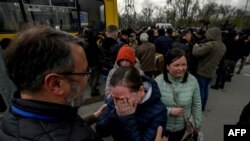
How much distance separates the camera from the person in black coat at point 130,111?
4.02 ft

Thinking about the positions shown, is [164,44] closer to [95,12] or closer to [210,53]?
[210,53]

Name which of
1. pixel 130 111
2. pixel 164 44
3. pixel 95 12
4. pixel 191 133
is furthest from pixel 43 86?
pixel 95 12

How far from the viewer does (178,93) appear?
6.66 feet

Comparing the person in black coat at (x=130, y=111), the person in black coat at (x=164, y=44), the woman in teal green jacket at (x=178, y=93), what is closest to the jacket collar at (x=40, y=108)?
the person in black coat at (x=130, y=111)

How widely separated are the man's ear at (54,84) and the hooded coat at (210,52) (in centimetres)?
356

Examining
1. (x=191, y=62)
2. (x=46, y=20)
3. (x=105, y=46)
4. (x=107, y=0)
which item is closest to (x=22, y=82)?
(x=105, y=46)

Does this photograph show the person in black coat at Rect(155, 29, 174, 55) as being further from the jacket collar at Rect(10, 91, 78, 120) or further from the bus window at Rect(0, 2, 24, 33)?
the jacket collar at Rect(10, 91, 78, 120)

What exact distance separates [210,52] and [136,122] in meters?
3.17

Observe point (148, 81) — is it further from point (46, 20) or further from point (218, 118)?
point (46, 20)

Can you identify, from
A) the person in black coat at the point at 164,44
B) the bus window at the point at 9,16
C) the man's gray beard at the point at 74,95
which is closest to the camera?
the man's gray beard at the point at 74,95

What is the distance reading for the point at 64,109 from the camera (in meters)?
0.84

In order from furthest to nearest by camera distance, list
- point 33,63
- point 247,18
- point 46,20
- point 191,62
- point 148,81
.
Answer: point 247,18 < point 46,20 < point 191,62 < point 148,81 < point 33,63

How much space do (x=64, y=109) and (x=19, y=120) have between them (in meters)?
0.17

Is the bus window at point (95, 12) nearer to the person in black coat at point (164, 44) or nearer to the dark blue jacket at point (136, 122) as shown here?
the person in black coat at point (164, 44)
